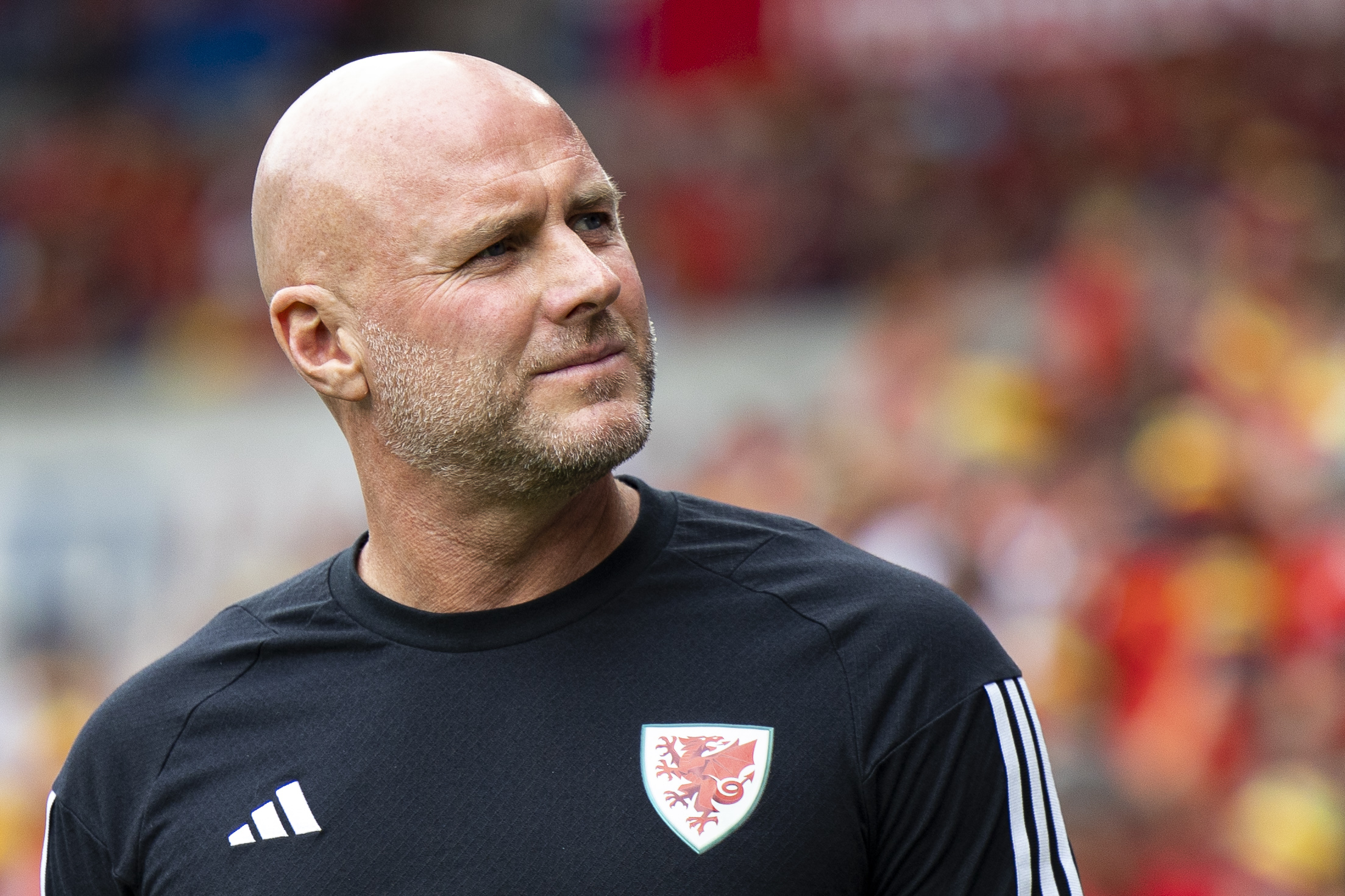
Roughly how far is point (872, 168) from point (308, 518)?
11.7ft

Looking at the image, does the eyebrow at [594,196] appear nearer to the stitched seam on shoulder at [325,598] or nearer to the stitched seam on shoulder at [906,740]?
the stitched seam on shoulder at [325,598]

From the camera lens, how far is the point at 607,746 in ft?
5.94

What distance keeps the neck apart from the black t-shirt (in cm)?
3

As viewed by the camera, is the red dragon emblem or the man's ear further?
the man's ear

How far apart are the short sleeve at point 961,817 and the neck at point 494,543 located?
463mm

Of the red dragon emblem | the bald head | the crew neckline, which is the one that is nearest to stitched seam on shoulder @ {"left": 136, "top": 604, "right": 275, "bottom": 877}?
the crew neckline

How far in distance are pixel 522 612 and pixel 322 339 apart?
0.43 metres

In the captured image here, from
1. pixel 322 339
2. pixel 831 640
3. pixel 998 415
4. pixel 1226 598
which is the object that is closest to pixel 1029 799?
pixel 831 640

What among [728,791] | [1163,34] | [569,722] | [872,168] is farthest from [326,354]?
[872,168]

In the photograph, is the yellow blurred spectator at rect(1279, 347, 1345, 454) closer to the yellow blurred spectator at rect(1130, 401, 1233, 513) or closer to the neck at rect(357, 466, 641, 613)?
the yellow blurred spectator at rect(1130, 401, 1233, 513)

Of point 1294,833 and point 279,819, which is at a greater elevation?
point 279,819

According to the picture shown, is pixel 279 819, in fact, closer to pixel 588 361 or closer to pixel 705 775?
pixel 705 775

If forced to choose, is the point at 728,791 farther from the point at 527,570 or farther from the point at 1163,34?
the point at 1163,34

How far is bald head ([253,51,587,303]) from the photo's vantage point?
191 centimetres
